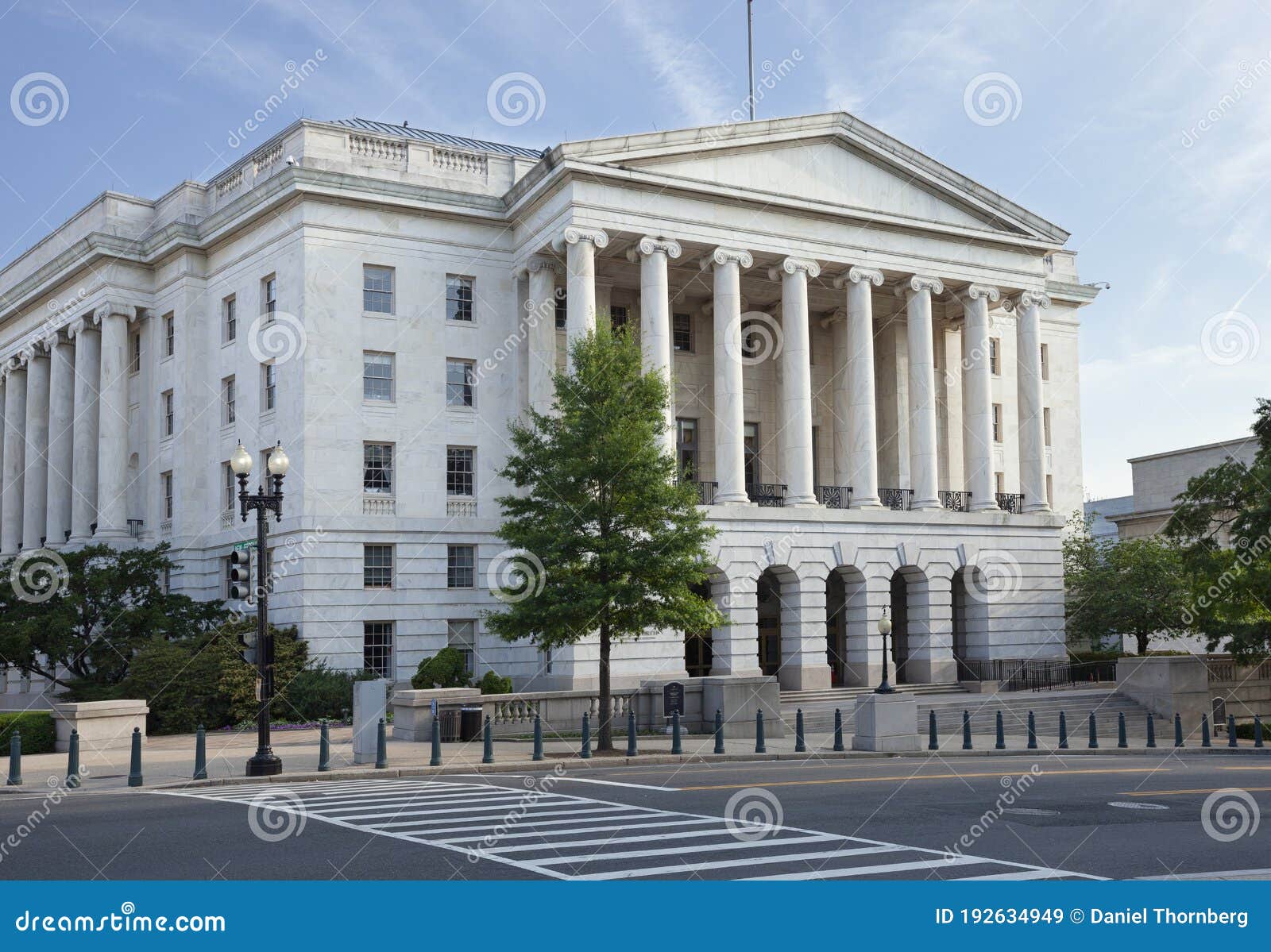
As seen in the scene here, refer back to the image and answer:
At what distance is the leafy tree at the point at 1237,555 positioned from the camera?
125 feet

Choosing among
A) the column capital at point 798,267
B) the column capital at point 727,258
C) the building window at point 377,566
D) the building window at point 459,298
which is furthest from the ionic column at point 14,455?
the column capital at point 798,267

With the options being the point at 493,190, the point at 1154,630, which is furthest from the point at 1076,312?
the point at 493,190

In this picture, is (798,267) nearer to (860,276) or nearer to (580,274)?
(860,276)

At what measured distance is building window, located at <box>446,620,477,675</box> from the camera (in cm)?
4453

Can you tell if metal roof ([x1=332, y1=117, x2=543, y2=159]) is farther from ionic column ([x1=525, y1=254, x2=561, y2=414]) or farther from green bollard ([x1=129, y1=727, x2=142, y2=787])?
green bollard ([x1=129, y1=727, x2=142, y2=787])

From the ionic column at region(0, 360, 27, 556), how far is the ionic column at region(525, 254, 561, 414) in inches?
1106

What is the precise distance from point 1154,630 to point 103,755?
43.2m

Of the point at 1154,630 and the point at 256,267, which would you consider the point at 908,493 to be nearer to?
the point at 1154,630

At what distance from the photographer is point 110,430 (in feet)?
167

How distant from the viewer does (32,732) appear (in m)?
30.8

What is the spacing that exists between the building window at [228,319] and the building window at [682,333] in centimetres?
1717

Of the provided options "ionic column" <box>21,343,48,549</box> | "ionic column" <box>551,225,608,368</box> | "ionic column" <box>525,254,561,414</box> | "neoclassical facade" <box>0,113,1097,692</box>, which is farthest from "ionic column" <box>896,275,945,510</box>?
"ionic column" <box>21,343,48,549</box>

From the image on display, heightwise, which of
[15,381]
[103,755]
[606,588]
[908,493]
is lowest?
[103,755]

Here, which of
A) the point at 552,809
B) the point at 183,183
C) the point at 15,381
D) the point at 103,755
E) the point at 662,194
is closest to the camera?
the point at 552,809
